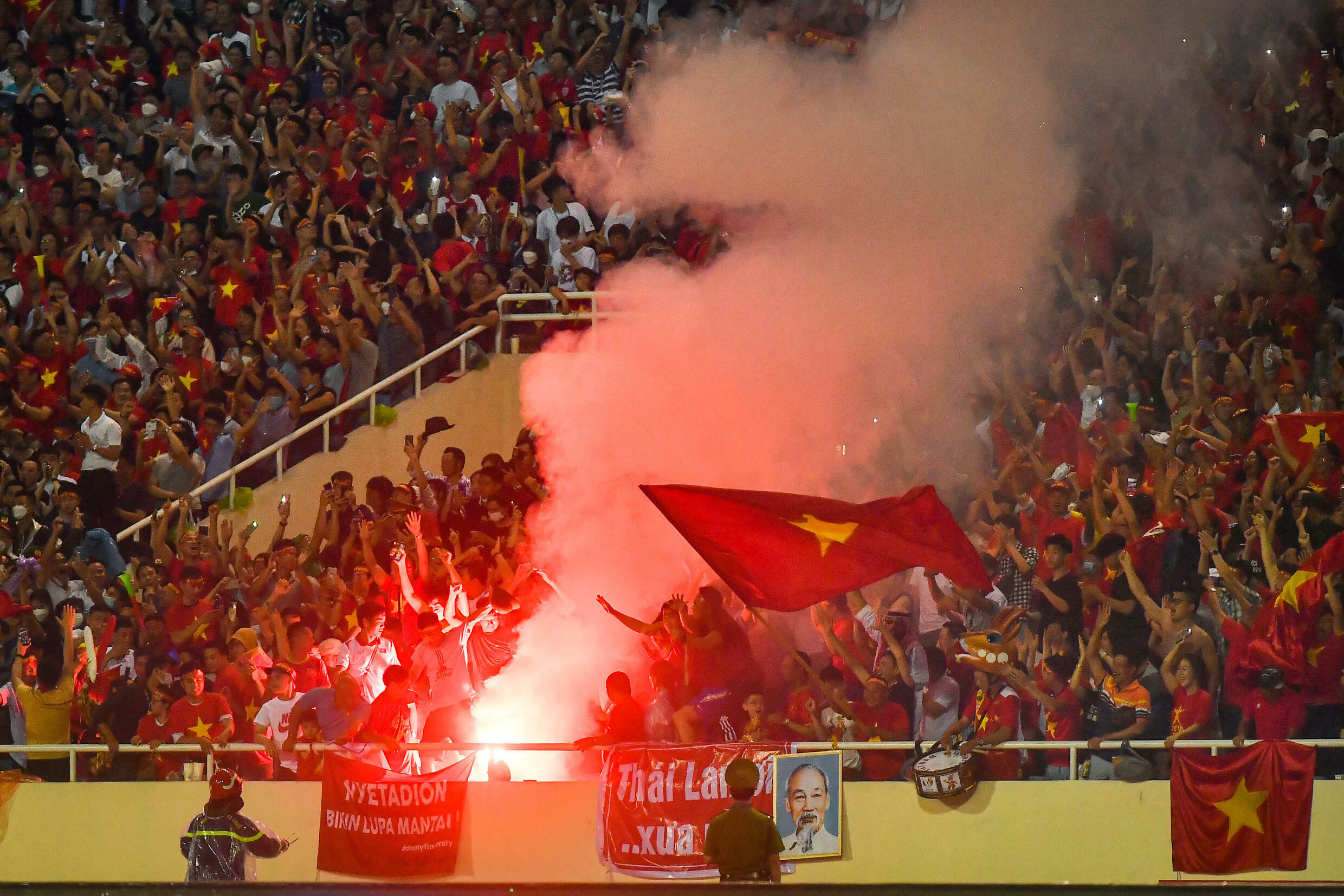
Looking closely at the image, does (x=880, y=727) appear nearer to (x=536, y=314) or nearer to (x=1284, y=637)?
(x=1284, y=637)

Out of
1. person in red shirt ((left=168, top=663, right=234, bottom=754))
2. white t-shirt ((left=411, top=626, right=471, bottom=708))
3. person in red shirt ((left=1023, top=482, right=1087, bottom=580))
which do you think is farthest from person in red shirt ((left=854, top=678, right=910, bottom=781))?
person in red shirt ((left=168, top=663, right=234, bottom=754))

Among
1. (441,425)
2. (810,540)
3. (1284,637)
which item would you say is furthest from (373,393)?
(1284,637)

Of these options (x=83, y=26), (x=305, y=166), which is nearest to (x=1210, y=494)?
(x=305, y=166)

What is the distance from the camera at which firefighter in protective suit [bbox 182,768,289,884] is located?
30.0ft

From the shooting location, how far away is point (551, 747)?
909cm

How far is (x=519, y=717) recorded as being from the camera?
977 centimetres

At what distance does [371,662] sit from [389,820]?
954mm

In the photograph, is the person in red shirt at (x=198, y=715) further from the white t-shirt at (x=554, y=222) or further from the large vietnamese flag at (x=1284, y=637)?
the large vietnamese flag at (x=1284, y=637)

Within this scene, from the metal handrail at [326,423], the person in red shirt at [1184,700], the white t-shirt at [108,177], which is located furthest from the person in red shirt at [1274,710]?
the white t-shirt at [108,177]

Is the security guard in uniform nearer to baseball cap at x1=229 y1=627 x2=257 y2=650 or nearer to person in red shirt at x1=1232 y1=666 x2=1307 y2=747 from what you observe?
person in red shirt at x1=1232 y1=666 x2=1307 y2=747

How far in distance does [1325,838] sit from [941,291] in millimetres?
4696

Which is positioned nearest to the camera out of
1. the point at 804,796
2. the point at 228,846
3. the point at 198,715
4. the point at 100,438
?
the point at 804,796

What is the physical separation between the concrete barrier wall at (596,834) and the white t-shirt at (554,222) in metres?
4.76

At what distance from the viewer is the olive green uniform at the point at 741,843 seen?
22.2 ft
